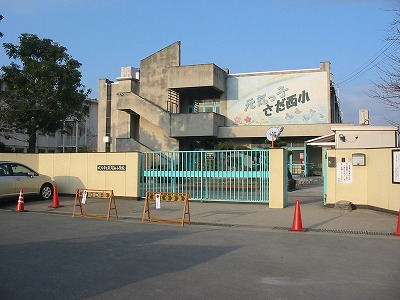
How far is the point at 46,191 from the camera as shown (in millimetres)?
17969

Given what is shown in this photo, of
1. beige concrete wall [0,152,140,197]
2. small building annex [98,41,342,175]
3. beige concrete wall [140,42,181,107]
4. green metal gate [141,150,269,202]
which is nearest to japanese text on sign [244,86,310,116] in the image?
small building annex [98,41,342,175]

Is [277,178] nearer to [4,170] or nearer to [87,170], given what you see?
[87,170]

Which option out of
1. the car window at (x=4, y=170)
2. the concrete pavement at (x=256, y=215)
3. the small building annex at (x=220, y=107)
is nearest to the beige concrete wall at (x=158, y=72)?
the small building annex at (x=220, y=107)

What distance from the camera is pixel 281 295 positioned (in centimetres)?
564

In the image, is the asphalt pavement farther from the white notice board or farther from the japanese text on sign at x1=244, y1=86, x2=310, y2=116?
the japanese text on sign at x1=244, y1=86, x2=310, y2=116

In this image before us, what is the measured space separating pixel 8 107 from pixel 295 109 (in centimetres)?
1970

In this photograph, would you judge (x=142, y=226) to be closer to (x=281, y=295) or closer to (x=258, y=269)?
(x=258, y=269)

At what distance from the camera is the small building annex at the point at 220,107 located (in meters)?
31.2

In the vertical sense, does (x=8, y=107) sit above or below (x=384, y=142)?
above

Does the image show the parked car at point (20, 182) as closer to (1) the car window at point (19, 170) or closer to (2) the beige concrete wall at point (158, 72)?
(1) the car window at point (19, 170)

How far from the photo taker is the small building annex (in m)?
31.2

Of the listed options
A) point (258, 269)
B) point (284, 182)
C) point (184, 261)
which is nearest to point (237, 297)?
point (258, 269)

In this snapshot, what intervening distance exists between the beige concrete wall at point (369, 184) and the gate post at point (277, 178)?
5.37 feet

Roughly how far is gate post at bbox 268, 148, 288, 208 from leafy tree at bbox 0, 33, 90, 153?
43.6ft
